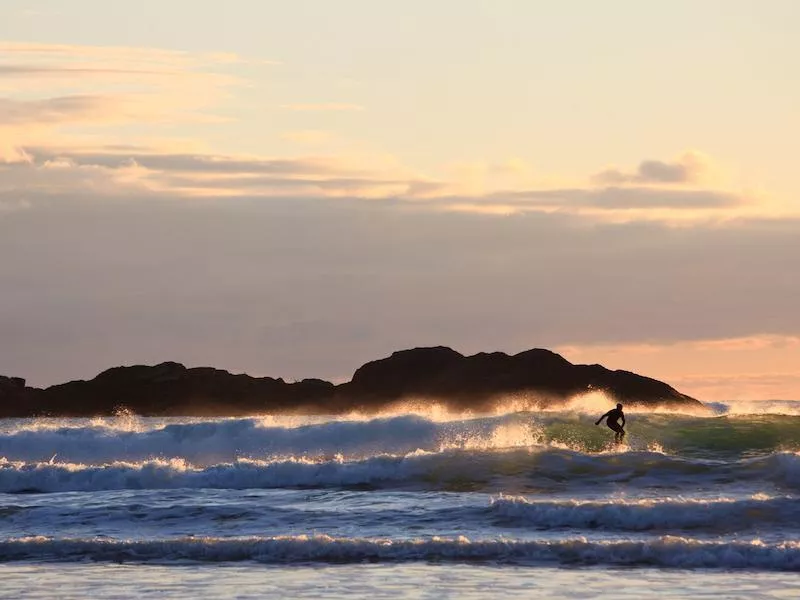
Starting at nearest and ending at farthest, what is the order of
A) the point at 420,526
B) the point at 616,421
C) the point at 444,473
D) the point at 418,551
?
the point at 418,551 → the point at 420,526 → the point at 444,473 → the point at 616,421

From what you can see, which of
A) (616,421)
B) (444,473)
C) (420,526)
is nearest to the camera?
(420,526)

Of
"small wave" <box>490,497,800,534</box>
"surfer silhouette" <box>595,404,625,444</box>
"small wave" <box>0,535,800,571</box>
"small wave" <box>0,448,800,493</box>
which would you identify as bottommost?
"small wave" <box>0,535,800,571</box>

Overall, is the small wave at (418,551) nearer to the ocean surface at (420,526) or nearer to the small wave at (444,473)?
the ocean surface at (420,526)

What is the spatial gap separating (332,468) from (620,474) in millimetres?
7699

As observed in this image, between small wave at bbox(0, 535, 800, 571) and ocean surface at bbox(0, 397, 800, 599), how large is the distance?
4 centimetres

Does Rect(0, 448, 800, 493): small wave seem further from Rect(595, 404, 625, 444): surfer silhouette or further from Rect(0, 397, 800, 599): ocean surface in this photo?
Rect(595, 404, 625, 444): surfer silhouette

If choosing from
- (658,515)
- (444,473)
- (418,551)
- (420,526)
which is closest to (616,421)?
(444,473)

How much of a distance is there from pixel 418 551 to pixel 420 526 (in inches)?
131

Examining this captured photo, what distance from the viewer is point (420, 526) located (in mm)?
28016

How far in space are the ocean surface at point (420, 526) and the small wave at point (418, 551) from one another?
38 millimetres

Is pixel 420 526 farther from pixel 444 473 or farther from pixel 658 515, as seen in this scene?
pixel 444 473

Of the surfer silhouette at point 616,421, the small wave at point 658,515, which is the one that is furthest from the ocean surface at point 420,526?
the surfer silhouette at point 616,421

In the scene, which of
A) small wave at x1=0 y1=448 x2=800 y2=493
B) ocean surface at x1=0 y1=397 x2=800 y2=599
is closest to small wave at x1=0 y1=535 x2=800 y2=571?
ocean surface at x1=0 y1=397 x2=800 y2=599

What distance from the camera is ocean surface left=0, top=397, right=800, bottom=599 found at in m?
22.0
